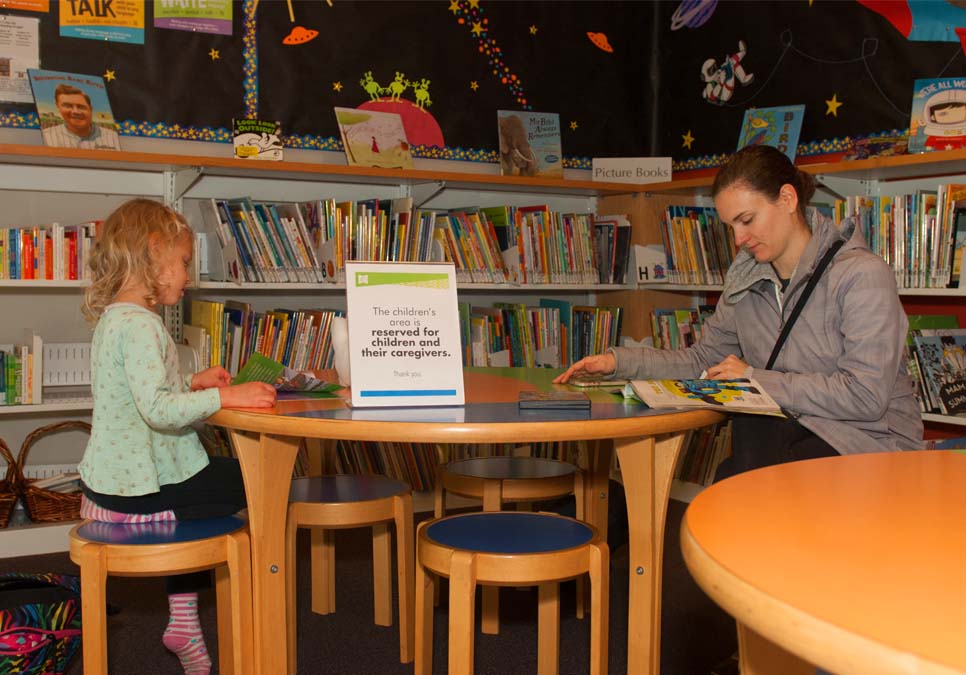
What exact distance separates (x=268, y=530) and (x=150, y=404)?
36 cm

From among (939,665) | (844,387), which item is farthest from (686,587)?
(939,665)

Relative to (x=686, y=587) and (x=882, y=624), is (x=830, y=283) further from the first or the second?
(x=882, y=624)

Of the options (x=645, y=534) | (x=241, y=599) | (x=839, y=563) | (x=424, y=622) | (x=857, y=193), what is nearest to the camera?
(x=839, y=563)

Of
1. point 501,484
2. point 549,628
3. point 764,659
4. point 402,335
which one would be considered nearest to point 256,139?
point 501,484

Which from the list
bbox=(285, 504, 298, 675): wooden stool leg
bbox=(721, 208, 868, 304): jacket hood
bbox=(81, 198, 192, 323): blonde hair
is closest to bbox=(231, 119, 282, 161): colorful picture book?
bbox=(81, 198, 192, 323): blonde hair

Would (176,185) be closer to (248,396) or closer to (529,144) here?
(529,144)

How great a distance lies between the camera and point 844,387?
201 centimetres

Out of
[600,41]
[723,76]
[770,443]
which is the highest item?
[600,41]

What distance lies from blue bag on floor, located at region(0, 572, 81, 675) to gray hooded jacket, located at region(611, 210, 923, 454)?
1.41 m

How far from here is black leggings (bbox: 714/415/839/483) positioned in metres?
2.08

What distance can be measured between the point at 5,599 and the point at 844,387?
189 centimetres

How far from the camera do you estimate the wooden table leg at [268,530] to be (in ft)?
6.29

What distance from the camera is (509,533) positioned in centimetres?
Result: 195

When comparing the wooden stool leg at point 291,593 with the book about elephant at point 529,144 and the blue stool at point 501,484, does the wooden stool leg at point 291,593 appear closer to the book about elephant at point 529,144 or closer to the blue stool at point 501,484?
the blue stool at point 501,484
